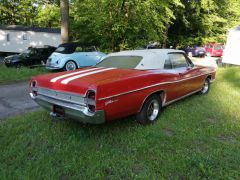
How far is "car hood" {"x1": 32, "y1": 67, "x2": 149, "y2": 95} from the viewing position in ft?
12.6

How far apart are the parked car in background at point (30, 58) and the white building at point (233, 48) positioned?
12.5 meters

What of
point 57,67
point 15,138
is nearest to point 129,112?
point 15,138

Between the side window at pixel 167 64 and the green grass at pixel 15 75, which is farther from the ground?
the side window at pixel 167 64

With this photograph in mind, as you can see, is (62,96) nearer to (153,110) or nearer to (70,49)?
(153,110)

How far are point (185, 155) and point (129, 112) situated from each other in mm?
1148

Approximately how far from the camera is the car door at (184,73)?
564 cm

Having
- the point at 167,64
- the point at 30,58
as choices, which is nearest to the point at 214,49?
the point at 30,58

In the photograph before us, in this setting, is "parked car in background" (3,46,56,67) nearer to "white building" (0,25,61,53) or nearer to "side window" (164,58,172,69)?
"white building" (0,25,61,53)

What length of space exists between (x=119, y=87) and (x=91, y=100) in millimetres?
521

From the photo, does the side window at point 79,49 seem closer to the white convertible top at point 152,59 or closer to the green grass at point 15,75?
the green grass at point 15,75

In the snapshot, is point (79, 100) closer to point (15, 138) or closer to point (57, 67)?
point (15, 138)

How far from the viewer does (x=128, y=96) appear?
162 inches

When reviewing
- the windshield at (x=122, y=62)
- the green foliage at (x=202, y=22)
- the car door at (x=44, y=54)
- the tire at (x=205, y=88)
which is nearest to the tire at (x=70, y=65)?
the car door at (x=44, y=54)

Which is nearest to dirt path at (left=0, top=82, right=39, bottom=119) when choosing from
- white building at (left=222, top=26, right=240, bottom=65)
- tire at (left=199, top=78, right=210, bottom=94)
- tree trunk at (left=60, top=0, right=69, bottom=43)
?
tire at (left=199, top=78, right=210, bottom=94)
